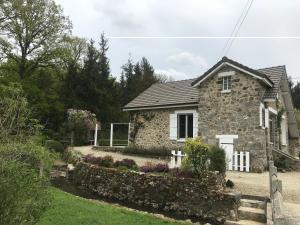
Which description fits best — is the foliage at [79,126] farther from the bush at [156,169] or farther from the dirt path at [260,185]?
the bush at [156,169]

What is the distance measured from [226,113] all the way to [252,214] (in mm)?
9308

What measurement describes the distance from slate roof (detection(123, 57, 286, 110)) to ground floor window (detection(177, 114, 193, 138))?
95cm

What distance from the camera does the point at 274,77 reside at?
63.2 ft

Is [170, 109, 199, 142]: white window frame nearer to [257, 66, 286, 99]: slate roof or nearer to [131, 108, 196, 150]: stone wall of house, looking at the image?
[131, 108, 196, 150]: stone wall of house

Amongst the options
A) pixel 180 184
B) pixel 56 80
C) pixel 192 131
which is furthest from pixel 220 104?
pixel 56 80

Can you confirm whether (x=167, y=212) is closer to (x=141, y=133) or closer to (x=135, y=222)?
(x=135, y=222)

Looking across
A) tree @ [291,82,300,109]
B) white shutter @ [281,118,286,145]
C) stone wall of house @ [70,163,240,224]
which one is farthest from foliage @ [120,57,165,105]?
stone wall of house @ [70,163,240,224]

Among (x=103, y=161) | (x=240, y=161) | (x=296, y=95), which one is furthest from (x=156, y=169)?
(x=296, y=95)

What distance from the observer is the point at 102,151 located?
24.0m

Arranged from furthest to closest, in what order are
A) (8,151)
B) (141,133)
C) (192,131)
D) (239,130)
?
1. (141,133)
2. (192,131)
3. (239,130)
4. (8,151)

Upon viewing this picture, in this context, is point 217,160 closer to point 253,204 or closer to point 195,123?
point 253,204

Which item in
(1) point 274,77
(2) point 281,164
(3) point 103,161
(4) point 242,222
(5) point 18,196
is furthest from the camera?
(1) point 274,77

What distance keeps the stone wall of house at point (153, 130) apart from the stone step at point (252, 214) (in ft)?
37.4

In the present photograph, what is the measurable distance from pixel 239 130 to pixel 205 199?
26.4 feet
